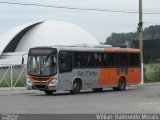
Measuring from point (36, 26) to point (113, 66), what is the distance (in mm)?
53823

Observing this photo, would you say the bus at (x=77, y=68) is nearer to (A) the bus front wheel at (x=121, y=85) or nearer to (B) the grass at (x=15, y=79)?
(A) the bus front wheel at (x=121, y=85)

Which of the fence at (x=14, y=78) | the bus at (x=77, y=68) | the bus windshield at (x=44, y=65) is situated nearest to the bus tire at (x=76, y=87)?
the bus at (x=77, y=68)

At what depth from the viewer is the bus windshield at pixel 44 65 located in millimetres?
30766

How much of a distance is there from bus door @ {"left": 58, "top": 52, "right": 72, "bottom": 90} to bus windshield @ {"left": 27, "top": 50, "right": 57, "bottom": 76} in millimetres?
403

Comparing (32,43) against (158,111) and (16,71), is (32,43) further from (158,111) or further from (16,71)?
(158,111)

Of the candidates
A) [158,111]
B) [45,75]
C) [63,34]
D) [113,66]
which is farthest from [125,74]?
[63,34]

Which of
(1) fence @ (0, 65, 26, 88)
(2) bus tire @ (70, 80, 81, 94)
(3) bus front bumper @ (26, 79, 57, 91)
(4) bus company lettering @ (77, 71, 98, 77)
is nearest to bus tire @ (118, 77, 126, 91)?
(4) bus company lettering @ (77, 71, 98, 77)

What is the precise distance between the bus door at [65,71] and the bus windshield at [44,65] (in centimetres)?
40

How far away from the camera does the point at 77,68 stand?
3216 cm

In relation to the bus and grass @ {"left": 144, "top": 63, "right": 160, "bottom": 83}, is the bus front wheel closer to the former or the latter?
the bus

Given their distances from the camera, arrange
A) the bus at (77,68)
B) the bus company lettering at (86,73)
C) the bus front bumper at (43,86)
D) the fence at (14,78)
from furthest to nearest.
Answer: the fence at (14,78) < the bus company lettering at (86,73) < the bus at (77,68) < the bus front bumper at (43,86)

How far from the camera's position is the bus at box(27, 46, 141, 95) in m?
30.8

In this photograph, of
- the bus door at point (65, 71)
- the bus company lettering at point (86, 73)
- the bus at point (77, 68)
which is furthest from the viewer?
the bus company lettering at point (86, 73)

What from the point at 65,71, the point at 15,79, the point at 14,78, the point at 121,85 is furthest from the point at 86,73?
the point at 14,78
